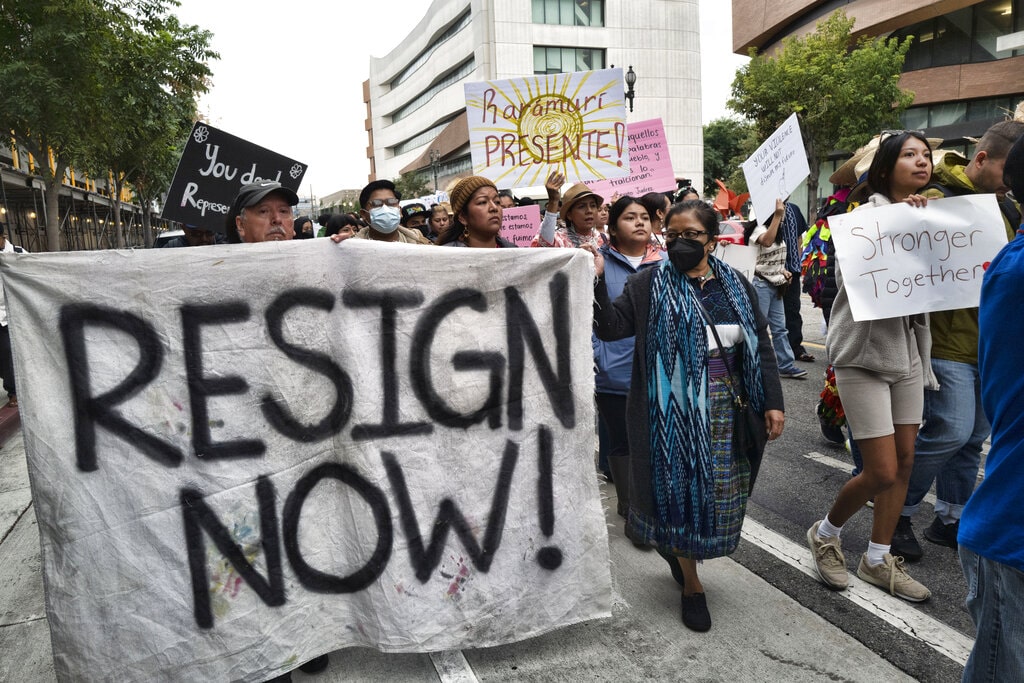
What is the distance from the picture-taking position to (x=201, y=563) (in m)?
2.37

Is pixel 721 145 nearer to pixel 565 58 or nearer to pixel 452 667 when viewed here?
pixel 565 58

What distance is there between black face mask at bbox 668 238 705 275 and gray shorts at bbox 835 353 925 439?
2.62 ft

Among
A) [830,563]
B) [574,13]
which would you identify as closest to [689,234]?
[830,563]

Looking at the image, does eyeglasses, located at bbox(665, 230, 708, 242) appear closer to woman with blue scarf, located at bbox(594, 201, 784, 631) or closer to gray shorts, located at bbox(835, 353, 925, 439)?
woman with blue scarf, located at bbox(594, 201, 784, 631)

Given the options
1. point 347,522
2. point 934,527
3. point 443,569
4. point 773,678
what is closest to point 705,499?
point 773,678

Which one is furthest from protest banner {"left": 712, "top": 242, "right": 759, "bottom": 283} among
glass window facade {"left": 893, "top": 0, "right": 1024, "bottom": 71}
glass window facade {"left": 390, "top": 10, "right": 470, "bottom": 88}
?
glass window facade {"left": 390, "top": 10, "right": 470, "bottom": 88}

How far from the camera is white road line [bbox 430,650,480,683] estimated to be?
8.48 ft

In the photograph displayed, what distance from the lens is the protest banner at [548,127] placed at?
15.8ft

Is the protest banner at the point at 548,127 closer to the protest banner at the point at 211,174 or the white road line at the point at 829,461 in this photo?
the protest banner at the point at 211,174

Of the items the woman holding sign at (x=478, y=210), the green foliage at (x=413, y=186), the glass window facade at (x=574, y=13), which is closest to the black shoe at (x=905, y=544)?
the woman holding sign at (x=478, y=210)

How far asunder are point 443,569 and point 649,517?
2.74 ft

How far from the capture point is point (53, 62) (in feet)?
41.3

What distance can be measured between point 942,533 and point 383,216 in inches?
139

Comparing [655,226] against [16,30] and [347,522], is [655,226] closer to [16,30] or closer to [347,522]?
[347,522]
